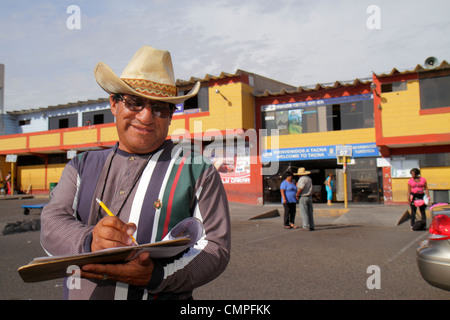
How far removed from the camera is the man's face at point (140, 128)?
1848 mm

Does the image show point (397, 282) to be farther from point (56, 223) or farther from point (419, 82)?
point (419, 82)

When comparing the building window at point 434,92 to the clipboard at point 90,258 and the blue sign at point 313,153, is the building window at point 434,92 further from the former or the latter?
the clipboard at point 90,258

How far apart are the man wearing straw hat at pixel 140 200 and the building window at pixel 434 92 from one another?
63.9ft

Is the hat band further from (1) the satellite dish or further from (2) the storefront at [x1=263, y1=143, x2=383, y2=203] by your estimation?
(1) the satellite dish

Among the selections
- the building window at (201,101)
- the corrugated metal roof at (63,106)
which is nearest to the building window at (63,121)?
the corrugated metal roof at (63,106)

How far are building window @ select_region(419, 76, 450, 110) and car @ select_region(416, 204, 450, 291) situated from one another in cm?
1569

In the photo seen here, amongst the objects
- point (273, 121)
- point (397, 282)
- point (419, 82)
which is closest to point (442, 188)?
point (419, 82)

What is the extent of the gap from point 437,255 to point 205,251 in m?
3.83

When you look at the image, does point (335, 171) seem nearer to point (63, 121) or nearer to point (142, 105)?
point (142, 105)

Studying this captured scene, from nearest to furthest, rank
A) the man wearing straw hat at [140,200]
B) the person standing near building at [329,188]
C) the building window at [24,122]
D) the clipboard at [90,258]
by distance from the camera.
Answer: the clipboard at [90,258] < the man wearing straw hat at [140,200] < the person standing near building at [329,188] < the building window at [24,122]

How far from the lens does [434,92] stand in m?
18.1

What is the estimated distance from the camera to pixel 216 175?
1.80m

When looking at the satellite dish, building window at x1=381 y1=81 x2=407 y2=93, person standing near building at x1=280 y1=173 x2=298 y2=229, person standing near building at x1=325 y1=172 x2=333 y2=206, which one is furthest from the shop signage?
person standing near building at x1=280 y1=173 x2=298 y2=229

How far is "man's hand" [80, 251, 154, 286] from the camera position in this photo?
1.40 meters
